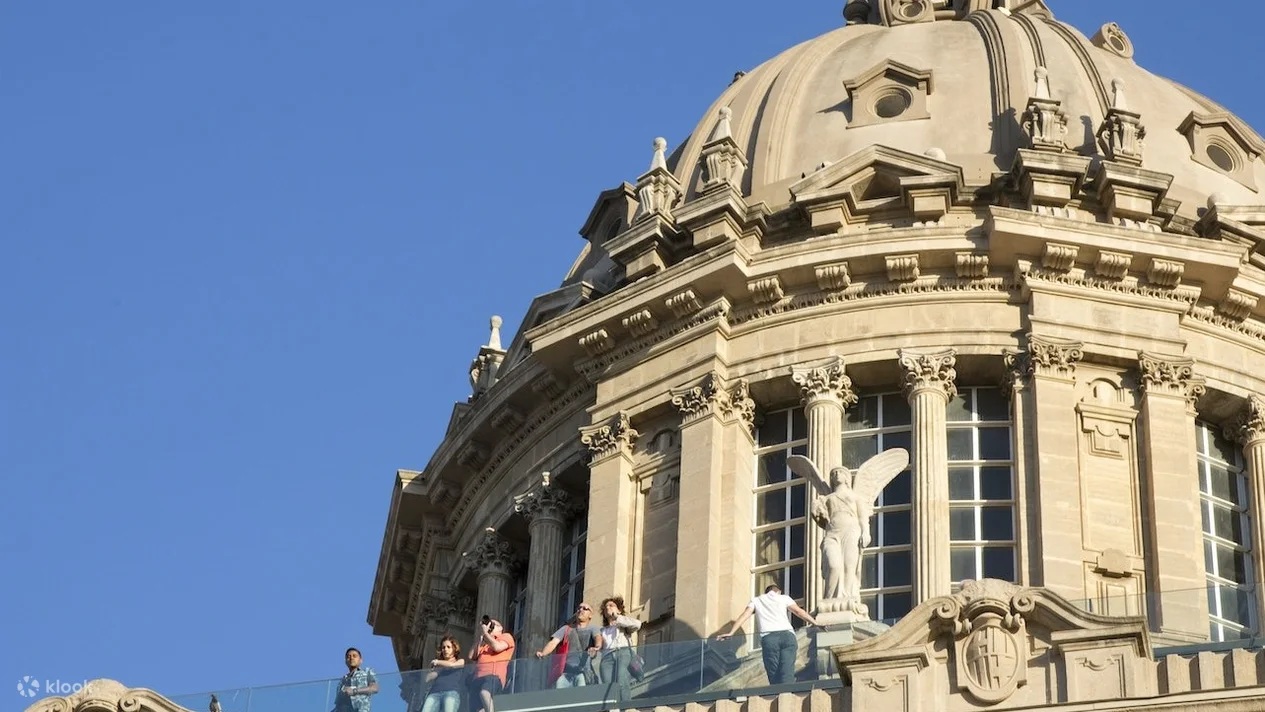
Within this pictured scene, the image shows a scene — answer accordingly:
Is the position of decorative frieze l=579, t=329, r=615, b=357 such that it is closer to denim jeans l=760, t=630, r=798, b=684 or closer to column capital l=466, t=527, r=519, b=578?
→ column capital l=466, t=527, r=519, b=578

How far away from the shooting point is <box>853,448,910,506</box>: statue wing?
1970 inches

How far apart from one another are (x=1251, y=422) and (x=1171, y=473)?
2.77 metres

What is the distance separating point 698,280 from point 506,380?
5.36 metres

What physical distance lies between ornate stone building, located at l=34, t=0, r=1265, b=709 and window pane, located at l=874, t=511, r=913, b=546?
6cm

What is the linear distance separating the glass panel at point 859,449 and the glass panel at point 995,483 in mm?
1911

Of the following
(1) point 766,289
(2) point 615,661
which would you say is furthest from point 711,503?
(2) point 615,661

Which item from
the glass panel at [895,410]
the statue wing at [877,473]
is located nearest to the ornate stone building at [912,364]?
the glass panel at [895,410]

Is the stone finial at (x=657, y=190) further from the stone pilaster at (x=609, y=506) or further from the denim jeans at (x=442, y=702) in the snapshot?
the denim jeans at (x=442, y=702)

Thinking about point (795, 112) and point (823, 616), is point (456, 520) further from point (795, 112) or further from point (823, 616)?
point (823, 616)

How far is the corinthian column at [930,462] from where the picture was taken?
175 feet

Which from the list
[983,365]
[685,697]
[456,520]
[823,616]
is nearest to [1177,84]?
[983,365]

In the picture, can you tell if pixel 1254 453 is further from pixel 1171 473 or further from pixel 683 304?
pixel 683 304

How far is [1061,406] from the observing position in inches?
2172

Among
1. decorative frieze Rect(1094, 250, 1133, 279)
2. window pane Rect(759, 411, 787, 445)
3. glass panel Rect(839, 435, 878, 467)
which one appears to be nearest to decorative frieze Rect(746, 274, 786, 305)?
window pane Rect(759, 411, 787, 445)
